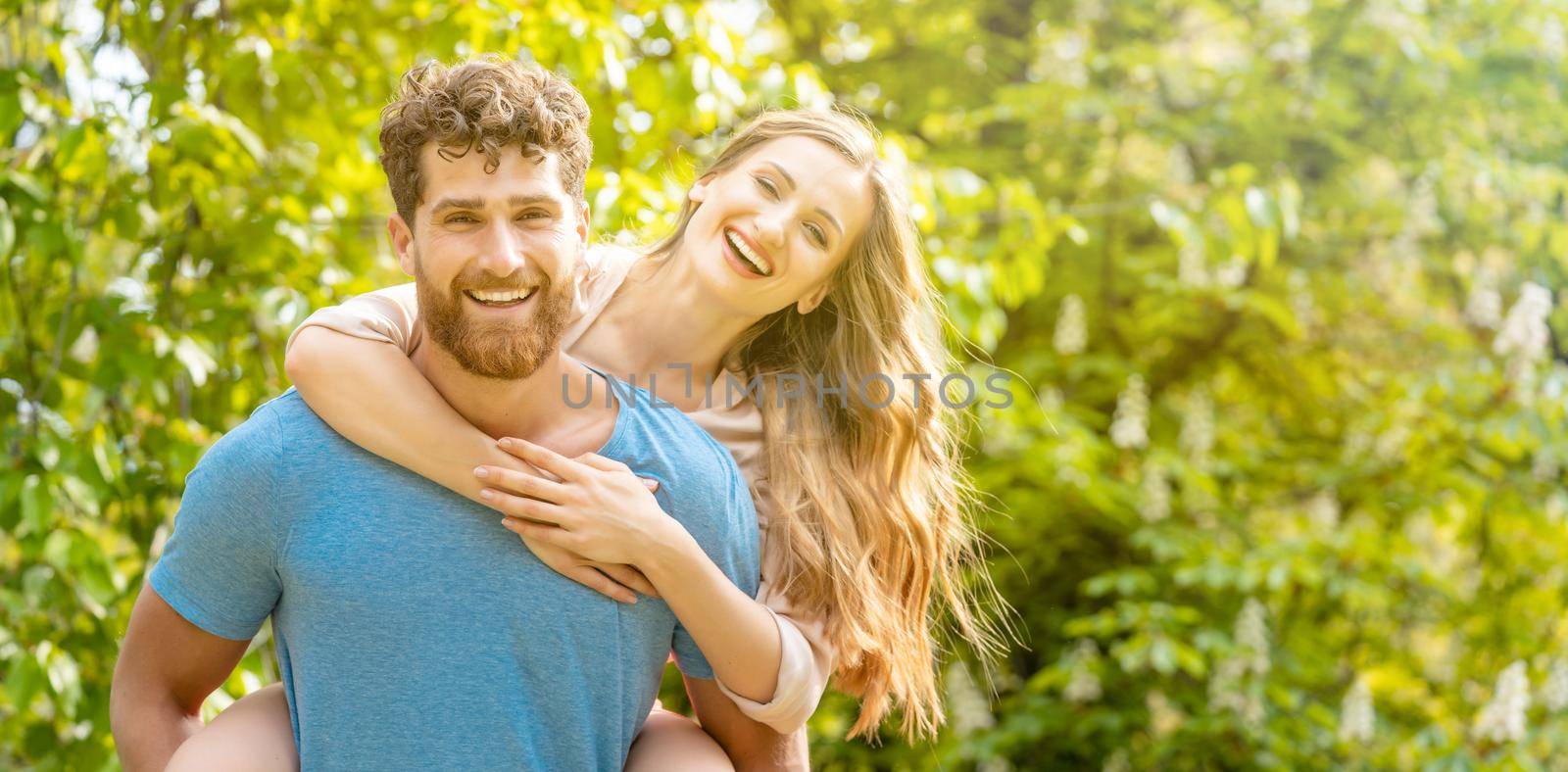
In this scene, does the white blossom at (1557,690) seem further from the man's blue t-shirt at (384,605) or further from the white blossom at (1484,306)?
the man's blue t-shirt at (384,605)

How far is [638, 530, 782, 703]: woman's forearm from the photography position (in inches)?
61.7

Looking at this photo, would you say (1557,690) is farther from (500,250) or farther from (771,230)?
(500,250)

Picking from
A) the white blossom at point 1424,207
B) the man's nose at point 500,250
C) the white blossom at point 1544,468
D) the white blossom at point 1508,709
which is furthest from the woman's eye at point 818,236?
the white blossom at point 1424,207

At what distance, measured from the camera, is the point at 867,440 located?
2047 millimetres

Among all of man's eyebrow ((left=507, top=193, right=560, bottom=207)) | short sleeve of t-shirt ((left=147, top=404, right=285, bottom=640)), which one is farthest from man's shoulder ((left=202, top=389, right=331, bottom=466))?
man's eyebrow ((left=507, top=193, right=560, bottom=207))

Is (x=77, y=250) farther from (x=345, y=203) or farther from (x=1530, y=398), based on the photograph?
(x=1530, y=398)

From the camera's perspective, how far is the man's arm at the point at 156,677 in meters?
1.60

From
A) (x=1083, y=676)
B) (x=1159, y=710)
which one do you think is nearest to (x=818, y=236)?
(x=1083, y=676)

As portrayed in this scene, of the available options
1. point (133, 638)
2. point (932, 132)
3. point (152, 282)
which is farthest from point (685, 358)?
point (932, 132)

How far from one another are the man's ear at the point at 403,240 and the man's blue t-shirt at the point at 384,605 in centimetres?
21

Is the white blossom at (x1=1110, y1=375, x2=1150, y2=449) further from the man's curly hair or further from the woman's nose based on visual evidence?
the man's curly hair

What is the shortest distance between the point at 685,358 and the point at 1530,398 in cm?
370

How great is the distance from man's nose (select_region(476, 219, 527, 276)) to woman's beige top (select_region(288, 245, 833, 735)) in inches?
8.6

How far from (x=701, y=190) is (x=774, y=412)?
417 mm
